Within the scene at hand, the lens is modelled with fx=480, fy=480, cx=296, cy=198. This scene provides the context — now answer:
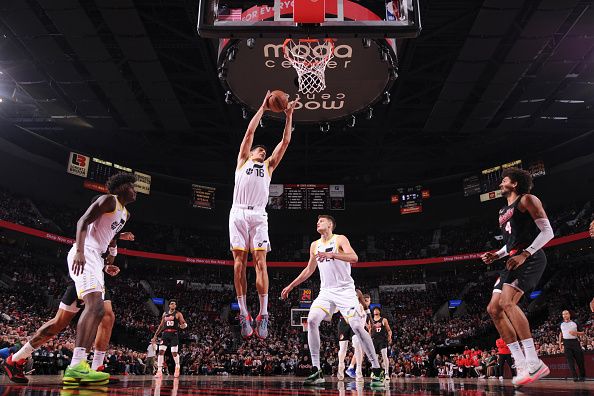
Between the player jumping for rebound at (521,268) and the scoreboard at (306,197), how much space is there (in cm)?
2017

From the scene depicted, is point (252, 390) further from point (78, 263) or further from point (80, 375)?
point (78, 263)

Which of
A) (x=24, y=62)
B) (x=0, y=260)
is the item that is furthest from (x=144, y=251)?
(x=24, y=62)

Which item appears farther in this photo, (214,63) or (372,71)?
(214,63)

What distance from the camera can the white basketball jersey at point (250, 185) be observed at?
600cm

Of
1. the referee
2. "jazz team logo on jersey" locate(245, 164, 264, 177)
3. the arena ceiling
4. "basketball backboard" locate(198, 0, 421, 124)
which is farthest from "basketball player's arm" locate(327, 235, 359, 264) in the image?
the arena ceiling

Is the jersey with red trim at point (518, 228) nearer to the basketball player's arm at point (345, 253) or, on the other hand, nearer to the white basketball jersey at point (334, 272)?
the basketball player's arm at point (345, 253)

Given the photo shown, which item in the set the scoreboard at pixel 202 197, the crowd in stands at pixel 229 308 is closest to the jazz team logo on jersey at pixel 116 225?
the crowd in stands at pixel 229 308

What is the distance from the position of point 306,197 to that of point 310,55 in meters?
16.1

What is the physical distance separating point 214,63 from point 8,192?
1569 centimetres

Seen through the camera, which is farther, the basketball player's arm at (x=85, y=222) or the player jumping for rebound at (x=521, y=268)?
the player jumping for rebound at (x=521, y=268)

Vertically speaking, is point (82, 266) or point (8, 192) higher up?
point (8, 192)

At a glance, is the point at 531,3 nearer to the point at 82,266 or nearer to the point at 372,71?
the point at 372,71

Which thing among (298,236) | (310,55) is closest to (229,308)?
Answer: (298,236)

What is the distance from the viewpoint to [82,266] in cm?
431
